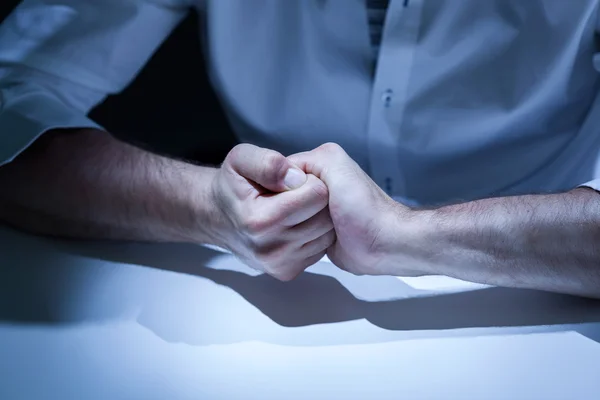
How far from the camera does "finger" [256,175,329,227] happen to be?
1.97ft

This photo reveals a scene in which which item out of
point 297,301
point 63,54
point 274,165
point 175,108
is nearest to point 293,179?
point 274,165

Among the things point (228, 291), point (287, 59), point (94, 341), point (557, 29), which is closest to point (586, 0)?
point (557, 29)

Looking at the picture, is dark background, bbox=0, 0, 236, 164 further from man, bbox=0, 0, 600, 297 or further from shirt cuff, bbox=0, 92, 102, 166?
shirt cuff, bbox=0, 92, 102, 166

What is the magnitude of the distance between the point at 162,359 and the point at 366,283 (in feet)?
0.74

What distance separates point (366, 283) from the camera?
26.6 inches

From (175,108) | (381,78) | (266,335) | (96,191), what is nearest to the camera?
(266,335)

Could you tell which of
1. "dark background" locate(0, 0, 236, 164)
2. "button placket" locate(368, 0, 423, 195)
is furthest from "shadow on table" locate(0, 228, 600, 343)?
"dark background" locate(0, 0, 236, 164)

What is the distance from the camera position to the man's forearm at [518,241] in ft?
1.93

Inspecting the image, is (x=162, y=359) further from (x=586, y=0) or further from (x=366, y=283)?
(x=586, y=0)

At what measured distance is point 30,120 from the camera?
29.5 inches

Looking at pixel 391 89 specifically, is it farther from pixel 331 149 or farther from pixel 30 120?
pixel 30 120

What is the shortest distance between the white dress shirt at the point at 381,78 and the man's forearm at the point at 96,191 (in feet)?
0.10

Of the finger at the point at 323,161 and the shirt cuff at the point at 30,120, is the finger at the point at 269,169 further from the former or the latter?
the shirt cuff at the point at 30,120

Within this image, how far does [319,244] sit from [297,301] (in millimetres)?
62
